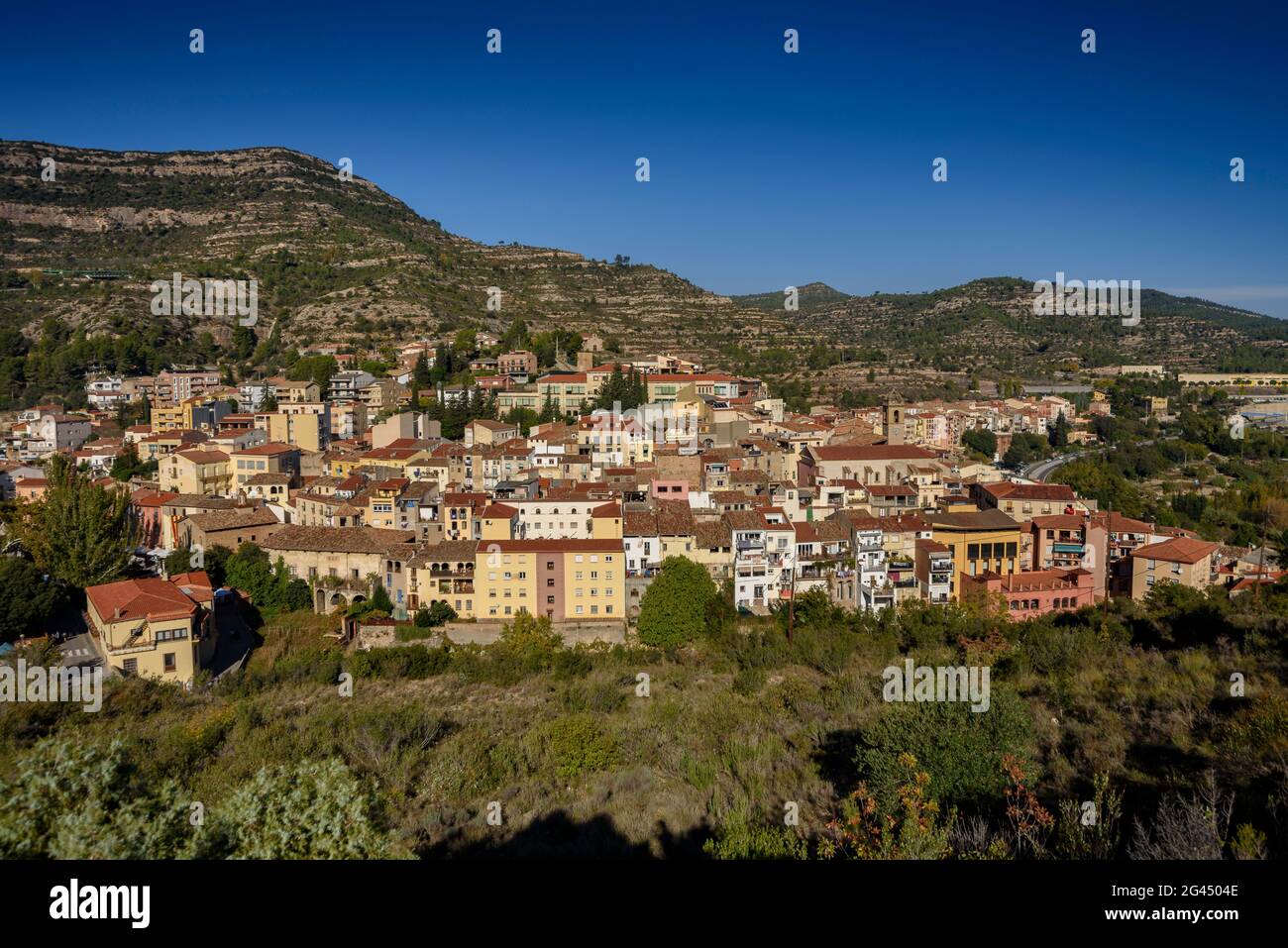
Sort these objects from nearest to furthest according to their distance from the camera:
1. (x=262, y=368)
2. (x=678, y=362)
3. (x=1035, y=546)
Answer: (x=1035, y=546)
(x=678, y=362)
(x=262, y=368)

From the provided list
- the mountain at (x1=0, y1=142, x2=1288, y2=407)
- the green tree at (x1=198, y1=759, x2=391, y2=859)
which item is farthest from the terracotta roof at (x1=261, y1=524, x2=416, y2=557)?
the mountain at (x1=0, y1=142, x2=1288, y2=407)

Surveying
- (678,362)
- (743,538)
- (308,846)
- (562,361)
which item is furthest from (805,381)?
(308,846)

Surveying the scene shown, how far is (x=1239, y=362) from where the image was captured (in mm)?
81562

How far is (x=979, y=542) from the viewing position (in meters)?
24.2

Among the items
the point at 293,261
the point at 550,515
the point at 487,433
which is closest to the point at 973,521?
the point at 550,515

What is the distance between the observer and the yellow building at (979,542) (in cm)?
2394

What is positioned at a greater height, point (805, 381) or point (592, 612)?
point (805, 381)

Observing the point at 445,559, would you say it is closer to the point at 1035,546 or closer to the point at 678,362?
the point at 1035,546

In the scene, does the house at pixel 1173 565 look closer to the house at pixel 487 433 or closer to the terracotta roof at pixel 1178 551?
the terracotta roof at pixel 1178 551

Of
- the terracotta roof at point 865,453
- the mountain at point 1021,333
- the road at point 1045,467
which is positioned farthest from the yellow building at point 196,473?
the mountain at point 1021,333

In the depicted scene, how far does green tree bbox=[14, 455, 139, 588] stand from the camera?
21734 millimetres
